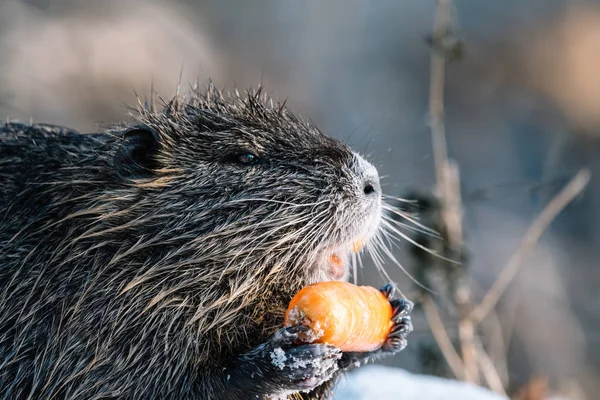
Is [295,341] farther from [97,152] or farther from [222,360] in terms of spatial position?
[97,152]

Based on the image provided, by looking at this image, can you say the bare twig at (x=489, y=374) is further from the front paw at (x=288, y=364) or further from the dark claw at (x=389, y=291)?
the front paw at (x=288, y=364)

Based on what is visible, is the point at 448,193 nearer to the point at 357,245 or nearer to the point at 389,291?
the point at 389,291

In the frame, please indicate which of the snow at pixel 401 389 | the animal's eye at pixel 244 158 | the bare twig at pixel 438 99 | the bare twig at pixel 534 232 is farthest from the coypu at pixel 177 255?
the bare twig at pixel 534 232

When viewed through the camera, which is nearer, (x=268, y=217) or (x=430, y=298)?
(x=268, y=217)

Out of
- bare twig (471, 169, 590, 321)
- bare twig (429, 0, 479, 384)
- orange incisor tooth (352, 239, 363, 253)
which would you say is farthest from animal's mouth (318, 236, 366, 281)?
bare twig (471, 169, 590, 321)

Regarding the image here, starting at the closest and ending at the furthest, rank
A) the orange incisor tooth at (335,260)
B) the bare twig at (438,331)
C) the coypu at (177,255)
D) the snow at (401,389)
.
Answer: the coypu at (177,255), the orange incisor tooth at (335,260), the snow at (401,389), the bare twig at (438,331)

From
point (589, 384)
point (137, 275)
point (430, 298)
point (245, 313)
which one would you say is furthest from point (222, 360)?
point (589, 384)

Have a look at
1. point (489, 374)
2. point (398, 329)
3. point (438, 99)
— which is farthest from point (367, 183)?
point (489, 374)
